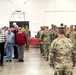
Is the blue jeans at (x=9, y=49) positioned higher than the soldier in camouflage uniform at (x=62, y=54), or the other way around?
the soldier in camouflage uniform at (x=62, y=54)

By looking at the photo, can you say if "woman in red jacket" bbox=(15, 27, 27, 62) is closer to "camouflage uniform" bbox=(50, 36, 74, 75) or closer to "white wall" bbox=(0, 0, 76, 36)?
"camouflage uniform" bbox=(50, 36, 74, 75)

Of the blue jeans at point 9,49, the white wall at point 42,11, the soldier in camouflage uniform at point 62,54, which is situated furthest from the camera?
the white wall at point 42,11

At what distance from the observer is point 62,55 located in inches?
211

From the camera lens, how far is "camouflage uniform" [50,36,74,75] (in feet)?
17.4

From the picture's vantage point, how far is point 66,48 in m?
5.37

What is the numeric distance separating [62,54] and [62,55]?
0.07ft

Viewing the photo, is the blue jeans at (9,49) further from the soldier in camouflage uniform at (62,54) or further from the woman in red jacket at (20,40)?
the soldier in camouflage uniform at (62,54)

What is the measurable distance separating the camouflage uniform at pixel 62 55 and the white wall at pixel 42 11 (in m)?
17.3

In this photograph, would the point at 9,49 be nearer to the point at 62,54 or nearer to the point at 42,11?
the point at 62,54

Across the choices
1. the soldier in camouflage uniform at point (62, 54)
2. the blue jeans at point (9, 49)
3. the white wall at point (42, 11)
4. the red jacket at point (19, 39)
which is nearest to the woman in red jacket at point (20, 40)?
the red jacket at point (19, 39)

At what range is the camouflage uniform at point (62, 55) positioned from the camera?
532 centimetres

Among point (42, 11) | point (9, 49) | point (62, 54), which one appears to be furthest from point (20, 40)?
point (42, 11)

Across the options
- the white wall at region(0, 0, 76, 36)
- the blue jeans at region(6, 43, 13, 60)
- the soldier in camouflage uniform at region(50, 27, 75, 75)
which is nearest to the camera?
the soldier in camouflage uniform at region(50, 27, 75, 75)

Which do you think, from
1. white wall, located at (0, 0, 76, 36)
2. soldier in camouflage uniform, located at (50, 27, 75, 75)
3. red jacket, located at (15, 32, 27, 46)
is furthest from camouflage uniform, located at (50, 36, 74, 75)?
white wall, located at (0, 0, 76, 36)
